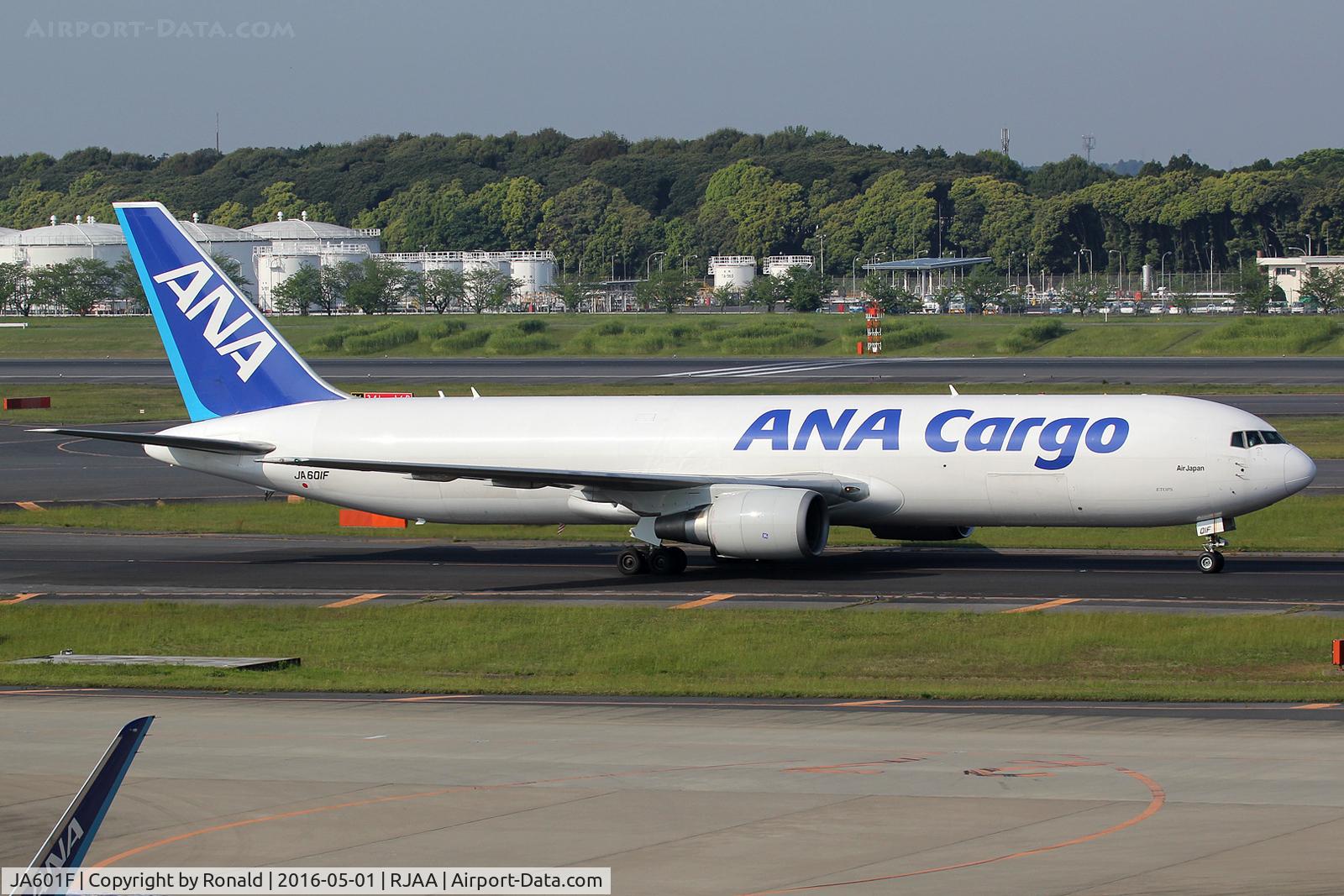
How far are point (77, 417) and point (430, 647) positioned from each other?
62155 mm

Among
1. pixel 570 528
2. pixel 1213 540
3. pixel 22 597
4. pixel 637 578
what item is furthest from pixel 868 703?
pixel 570 528

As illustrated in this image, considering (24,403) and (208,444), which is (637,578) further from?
(24,403)

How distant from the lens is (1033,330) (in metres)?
136

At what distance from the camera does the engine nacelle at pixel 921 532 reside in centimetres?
4169

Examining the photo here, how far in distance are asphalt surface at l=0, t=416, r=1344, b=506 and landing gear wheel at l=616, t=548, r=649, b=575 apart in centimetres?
1936

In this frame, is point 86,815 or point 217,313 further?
point 217,313

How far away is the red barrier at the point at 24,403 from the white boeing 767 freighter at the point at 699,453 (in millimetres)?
50571

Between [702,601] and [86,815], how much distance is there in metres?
28.0

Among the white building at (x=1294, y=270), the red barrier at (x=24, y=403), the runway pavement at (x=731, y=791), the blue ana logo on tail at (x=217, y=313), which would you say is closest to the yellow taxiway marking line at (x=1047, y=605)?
the runway pavement at (x=731, y=791)

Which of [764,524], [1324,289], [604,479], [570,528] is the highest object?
[1324,289]

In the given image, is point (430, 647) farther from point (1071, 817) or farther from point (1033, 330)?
point (1033, 330)

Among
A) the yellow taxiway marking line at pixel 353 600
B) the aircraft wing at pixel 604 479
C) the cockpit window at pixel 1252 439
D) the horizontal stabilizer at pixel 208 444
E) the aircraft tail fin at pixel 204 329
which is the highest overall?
the aircraft tail fin at pixel 204 329

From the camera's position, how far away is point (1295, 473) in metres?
38.2

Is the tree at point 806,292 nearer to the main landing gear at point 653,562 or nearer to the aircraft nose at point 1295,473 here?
the main landing gear at point 653,562
